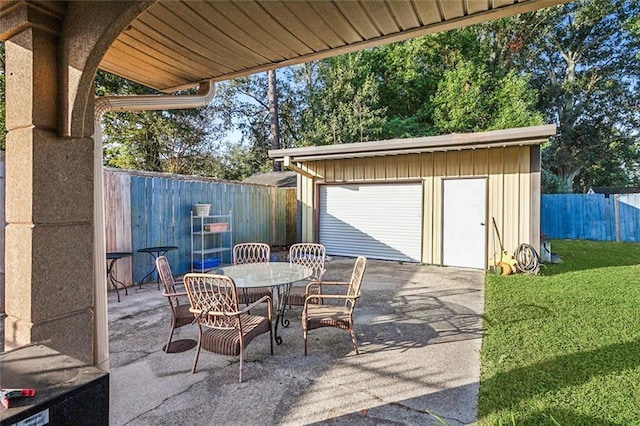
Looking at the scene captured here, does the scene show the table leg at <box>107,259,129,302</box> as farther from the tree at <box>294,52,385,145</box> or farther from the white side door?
Result: the tree at <box>294,52,385,145</box>

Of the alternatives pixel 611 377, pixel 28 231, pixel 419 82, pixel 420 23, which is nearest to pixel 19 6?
pixel 28 231

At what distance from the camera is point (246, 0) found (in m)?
1.92

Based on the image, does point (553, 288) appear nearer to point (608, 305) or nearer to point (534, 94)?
point (608, 305)

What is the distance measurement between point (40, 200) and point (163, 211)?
5152 mm

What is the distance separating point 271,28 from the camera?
87.7 inches

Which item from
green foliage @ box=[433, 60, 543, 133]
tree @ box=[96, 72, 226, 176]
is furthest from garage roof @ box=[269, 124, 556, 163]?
green foliage @ box=[433, 60, 543, 133]

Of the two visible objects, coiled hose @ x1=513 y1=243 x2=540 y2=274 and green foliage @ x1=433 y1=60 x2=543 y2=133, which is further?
green foliage @ x1=433 y1=60 x2=543 y2=133

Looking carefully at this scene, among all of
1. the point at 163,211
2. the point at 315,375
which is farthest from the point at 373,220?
the point at 315,375

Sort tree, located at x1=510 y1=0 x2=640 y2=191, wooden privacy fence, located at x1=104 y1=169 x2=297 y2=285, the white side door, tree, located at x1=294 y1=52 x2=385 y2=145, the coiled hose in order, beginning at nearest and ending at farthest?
wooden privacy fence, located at x1=104 y1=169 x2=297 y2=285, the coiled hose, the white side door, tree, located at x1=294 y1=52 x2=385 y2=145, tree, located at x1=510 y1=0 x2=640 y2=191

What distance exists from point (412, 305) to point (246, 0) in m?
4.25

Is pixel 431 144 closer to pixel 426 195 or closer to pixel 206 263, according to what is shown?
pixel 426 195

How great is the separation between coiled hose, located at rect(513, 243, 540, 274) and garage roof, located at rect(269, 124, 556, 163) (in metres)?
2.06

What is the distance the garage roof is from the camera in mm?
6176

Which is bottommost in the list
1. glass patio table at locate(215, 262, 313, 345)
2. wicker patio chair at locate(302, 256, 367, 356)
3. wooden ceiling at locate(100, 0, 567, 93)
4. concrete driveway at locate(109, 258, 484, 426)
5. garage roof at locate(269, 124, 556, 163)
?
concrete driveway at locate(109, 258, 484, 426)
